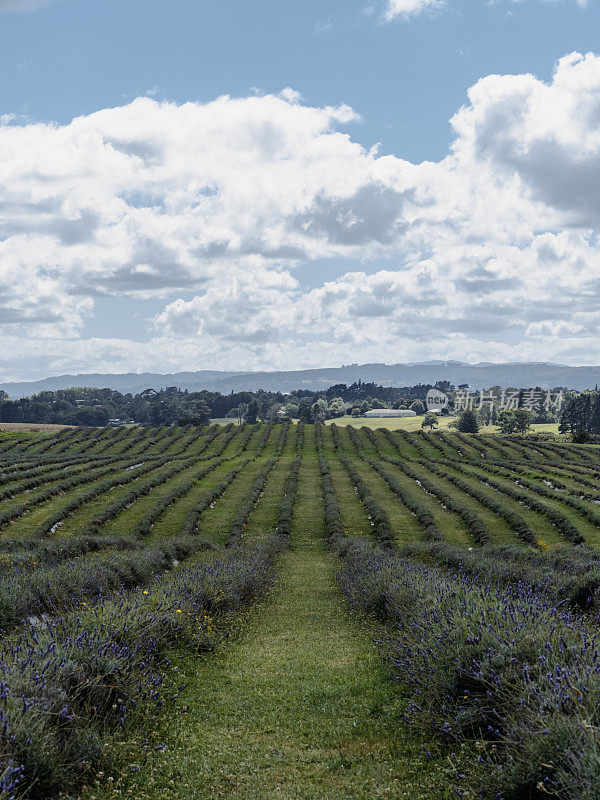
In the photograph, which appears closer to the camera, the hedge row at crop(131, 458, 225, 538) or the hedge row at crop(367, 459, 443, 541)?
the hedge row at crop(367, 459, 443, 541)

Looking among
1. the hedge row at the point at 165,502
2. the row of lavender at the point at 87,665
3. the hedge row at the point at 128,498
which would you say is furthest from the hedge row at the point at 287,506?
the row of lavender at the point at 87,665

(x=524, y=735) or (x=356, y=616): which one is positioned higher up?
(x=524, y=735)

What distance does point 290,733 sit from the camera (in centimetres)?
566

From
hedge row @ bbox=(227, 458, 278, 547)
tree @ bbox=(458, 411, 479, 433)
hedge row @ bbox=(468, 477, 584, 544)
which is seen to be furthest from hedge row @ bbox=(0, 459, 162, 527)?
tree @ bbox=(458, 411, 479, 433)

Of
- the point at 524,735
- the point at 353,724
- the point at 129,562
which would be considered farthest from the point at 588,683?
the point at 129,562

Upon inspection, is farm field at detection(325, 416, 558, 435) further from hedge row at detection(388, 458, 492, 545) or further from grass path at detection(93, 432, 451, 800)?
grass path at detection(93, 432, 451, 800)

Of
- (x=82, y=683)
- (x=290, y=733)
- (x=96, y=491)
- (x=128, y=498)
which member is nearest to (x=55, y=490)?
(x=96, y=491)

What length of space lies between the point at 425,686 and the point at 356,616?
537 centimetres

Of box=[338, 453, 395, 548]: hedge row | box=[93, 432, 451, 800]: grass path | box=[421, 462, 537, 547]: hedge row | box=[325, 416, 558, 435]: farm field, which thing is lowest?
box=[325, 416, 558, 435]: farm field

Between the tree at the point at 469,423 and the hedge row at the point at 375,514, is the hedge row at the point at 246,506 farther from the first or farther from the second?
the tree at the point at 469,423

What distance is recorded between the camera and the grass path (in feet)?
15.0

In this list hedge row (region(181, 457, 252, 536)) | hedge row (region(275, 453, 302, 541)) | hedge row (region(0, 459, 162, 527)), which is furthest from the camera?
hedge row (region(0, 459, 162, 527))

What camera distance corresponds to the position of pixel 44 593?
32.9ft

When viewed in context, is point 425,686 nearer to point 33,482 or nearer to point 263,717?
point 263,717
